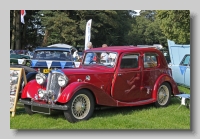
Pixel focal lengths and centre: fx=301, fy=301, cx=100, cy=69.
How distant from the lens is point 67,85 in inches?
224

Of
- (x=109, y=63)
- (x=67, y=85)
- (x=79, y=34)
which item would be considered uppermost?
(x=79, y=34)

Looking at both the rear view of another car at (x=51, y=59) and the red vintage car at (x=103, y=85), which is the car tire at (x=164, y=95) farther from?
the rear view of another car at (x=51, y=59)

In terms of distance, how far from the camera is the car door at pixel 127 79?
6.33 metres

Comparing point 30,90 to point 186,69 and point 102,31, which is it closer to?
point 186,69

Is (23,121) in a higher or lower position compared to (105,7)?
lower

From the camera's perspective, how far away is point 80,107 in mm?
5656

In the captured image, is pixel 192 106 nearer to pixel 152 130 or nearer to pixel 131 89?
pixel 152 130

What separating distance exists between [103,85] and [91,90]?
511mm

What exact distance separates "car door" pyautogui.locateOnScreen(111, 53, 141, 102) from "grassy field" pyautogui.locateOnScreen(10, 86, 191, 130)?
0.38 m

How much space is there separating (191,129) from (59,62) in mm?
5478

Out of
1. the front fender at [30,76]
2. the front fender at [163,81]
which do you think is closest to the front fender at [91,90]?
the front fender at [163,81]

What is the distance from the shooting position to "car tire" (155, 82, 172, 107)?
7145mm

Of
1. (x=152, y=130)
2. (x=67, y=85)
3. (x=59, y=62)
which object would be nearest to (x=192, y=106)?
(x=152, y=130)

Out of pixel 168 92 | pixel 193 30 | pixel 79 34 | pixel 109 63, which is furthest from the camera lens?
pixel 79 34
